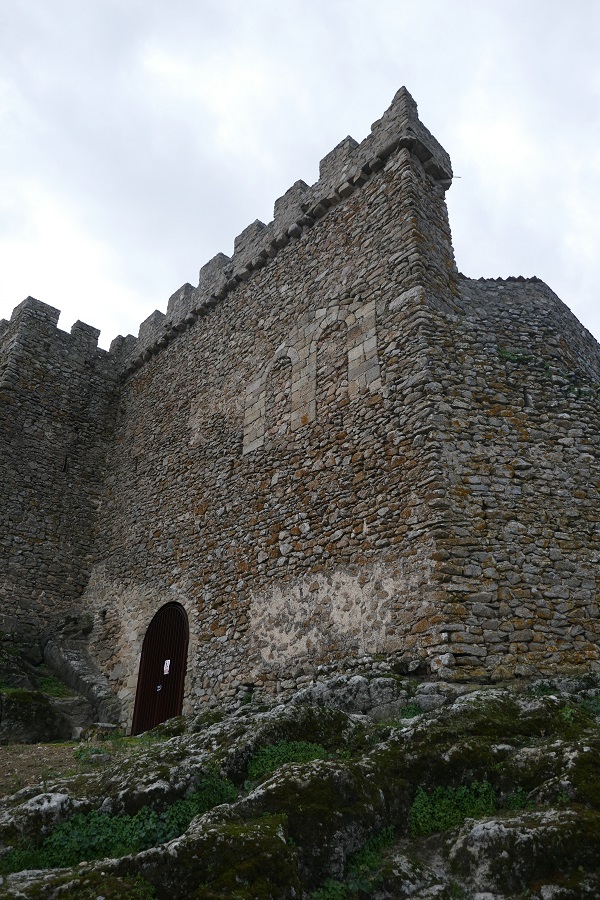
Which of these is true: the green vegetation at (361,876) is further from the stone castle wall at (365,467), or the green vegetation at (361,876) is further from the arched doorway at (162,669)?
the arched doorway at (162,669)

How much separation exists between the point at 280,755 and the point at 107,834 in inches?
54.1

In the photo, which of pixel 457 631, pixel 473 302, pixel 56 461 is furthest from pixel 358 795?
pixel 56 461

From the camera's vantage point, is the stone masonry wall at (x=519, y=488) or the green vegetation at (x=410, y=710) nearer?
the green vegetation at (x=410, y=710)

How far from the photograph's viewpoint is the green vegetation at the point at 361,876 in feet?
10.4

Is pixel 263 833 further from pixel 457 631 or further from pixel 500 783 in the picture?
pixel 457 631

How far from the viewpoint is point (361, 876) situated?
10.7 feet

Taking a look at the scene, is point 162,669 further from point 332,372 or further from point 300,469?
point 332,372

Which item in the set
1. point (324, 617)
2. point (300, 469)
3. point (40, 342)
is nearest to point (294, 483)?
point (300, 469)

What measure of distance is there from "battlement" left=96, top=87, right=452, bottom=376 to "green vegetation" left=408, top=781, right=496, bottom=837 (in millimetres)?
9092

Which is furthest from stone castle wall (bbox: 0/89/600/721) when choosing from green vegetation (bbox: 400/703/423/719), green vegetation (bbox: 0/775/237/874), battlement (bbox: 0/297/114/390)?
green vegetation (bbox: 0/775/237/874)

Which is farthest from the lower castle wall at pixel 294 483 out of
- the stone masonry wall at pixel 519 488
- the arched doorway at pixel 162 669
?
the stone masonry wall at pixel 519 488

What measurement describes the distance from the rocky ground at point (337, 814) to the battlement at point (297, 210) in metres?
8.35

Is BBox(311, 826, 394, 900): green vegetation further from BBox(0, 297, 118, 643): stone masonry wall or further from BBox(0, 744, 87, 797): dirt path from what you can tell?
BBox(0, 297, 118, 643): stone masonry wall

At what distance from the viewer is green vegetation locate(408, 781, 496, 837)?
12.2 ft
